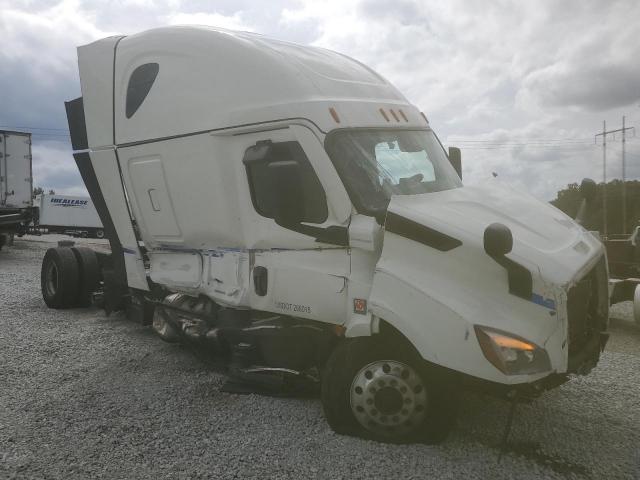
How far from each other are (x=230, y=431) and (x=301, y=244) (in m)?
1.50

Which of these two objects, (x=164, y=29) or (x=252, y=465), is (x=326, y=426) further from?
(x=164, y=29)

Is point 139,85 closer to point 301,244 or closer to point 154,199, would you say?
point 154,199

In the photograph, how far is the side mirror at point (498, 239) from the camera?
3.46m

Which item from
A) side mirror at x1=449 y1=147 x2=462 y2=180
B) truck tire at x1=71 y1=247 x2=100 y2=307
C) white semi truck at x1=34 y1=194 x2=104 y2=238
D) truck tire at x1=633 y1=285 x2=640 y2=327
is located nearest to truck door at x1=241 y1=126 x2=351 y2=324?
side mirror at x1=449 y1=147 x2=462 y2=180

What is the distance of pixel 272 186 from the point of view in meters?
4.31

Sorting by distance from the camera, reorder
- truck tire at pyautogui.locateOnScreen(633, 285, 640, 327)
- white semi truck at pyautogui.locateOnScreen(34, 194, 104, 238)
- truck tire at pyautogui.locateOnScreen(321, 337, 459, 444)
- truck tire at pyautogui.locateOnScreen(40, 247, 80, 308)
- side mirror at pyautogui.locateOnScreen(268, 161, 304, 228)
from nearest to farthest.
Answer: truck tire at pyautogui.locateOnScreen(321, 337, 459, 444) < side mirror at pyautogui.locateOnScreen(268, 161, 304, 228) < truck tire at pyautogui.locateOnScreen(633, 285, 640, 327) < truck tire at pyautogui.locateOnScreen(40, 247, 80, 308) < white semi truck at pyautogui.locateOnScreen(34, 194, 104, 238)

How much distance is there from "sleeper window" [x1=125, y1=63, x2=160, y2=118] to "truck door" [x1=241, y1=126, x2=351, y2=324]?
155cm

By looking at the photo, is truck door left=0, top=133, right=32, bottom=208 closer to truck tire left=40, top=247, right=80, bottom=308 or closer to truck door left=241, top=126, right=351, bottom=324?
truck tire left=40, top=247, right=80, bottom=308

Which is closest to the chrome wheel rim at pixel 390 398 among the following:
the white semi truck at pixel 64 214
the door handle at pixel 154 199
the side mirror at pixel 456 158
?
the side mirror at pixel 456 158

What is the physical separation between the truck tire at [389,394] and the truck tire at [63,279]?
19.5 ft

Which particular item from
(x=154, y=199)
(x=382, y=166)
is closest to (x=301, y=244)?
(x=382, y=166)

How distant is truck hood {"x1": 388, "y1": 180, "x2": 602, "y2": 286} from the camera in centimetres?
369

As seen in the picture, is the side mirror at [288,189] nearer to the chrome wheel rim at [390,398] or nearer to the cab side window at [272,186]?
the cab side window at [272,186]

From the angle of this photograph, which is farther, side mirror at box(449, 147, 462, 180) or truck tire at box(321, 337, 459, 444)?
side mirror at box(449, 147, 462, 180)
